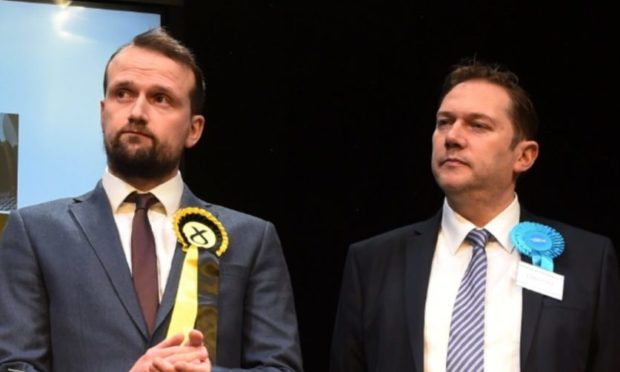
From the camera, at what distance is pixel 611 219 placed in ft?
13.7

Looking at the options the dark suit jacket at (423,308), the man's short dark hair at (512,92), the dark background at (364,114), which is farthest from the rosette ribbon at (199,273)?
the dark background at (364,114)

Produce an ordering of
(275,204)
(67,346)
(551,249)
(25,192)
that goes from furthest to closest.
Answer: (275,204)
(25,192)
(551,249)
(67,346)

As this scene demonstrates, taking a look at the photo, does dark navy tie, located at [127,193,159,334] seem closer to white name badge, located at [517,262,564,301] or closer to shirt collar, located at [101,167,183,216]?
shirt collar, located at [101,167,183,216]

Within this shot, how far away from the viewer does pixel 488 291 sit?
284cm

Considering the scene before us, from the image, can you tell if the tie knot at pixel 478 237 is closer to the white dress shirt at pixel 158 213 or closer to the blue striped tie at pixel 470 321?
the blue striped tie at pixel 470 321

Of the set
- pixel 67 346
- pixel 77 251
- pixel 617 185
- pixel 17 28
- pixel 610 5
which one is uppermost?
pixel 610 5

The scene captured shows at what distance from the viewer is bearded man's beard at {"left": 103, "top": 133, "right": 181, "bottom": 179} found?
2500mm

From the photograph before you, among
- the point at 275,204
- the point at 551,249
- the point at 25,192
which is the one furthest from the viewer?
the point at 275,204

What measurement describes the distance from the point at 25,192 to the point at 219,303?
4.15 ft

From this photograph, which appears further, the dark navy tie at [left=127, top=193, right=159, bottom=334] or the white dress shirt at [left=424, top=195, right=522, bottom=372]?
the white dress shirt at [left=424, top=195, right=522, bottom=372]

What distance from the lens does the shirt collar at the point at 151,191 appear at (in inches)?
99.5

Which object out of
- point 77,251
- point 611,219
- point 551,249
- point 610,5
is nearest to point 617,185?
point 611,219

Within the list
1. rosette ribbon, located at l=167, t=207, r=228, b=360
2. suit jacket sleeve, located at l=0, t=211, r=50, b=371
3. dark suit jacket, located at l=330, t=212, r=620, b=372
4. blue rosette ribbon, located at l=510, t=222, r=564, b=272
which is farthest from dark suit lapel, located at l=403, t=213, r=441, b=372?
suit jacket sleeve, located at l=0, t=211, r=50, b=371

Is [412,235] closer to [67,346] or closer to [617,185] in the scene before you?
[67,346]
